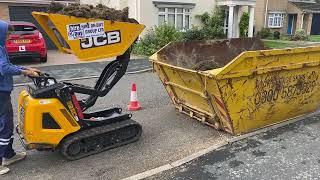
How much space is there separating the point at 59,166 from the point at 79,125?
619 mm

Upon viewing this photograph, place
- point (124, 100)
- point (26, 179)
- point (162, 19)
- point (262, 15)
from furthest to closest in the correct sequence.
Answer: point (262, 15), point (162, 19), point (124, 100), point (26, 179)

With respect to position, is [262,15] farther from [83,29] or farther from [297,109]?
[83,29]

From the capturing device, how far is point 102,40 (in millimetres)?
4871

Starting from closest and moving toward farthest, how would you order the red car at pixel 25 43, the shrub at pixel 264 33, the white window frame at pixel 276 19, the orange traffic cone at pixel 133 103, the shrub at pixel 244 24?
1. the orange traffic cone at pixel 133 103
2. the red car at pixel 25 43
3. the shrub at pixel 244 24
4. the shrub at pixel 264 33
5. the white window frame at pixel 276 19

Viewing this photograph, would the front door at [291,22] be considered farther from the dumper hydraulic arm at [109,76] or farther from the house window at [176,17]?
the dumper hydraulic arm at [109,76]

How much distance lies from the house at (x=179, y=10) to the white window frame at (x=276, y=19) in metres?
8.84

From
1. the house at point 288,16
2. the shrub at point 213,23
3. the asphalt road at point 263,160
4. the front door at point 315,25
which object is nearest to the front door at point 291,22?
the house at point 288,16

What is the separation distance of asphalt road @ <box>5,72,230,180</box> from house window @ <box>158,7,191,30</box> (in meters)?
14.1

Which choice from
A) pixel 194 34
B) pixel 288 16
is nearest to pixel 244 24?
pixel 194 34

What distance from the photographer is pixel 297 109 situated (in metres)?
6.55

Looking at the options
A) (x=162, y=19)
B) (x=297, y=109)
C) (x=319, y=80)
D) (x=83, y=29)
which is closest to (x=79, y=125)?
(x=83, y=29)

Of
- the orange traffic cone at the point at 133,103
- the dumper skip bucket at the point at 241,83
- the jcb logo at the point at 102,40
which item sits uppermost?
the jcb logo at the point at 102,40

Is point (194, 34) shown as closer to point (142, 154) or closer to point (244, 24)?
point (244, 24)

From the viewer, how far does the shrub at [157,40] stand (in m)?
16.7
